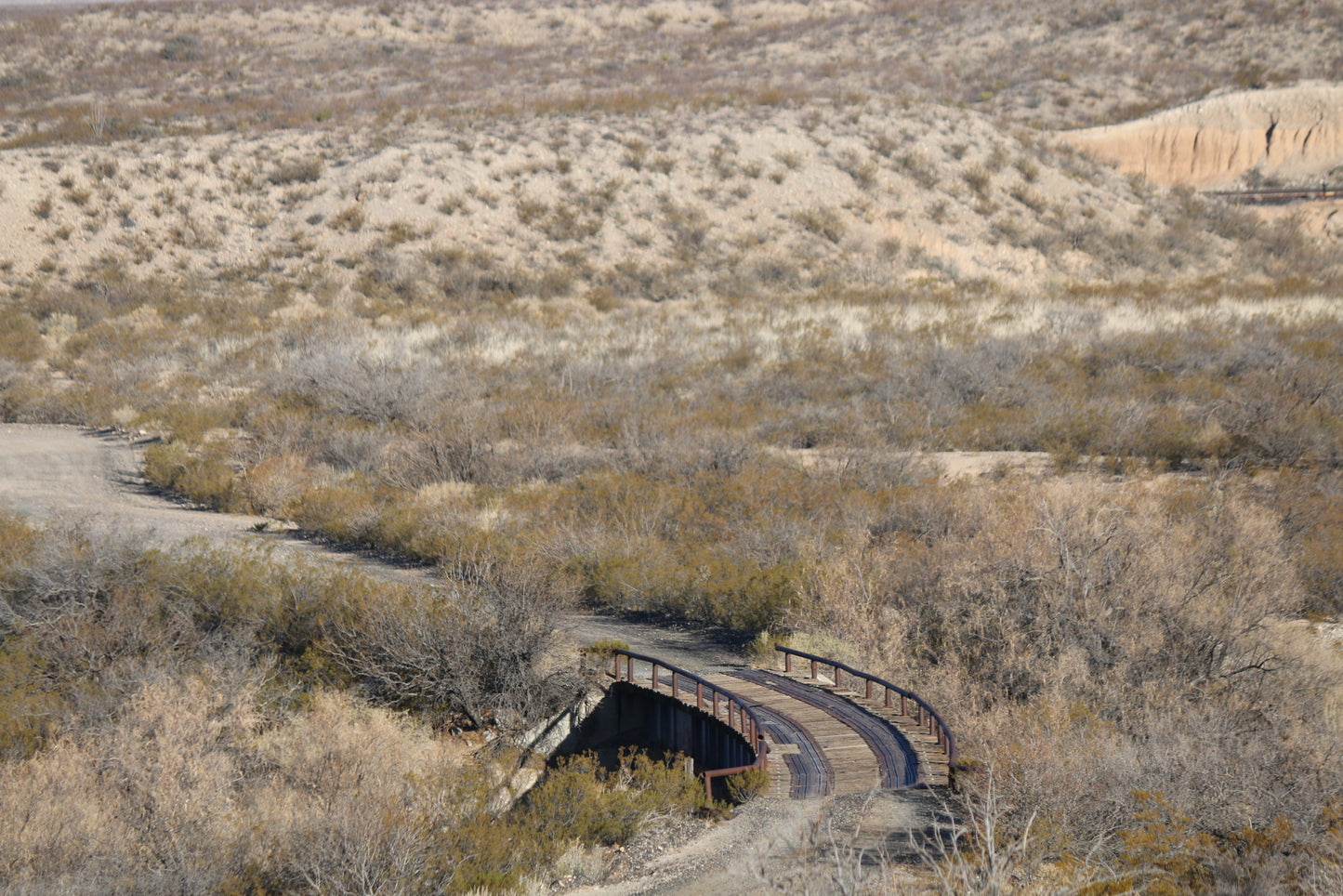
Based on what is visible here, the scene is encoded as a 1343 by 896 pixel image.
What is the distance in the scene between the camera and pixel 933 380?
21.3 metres

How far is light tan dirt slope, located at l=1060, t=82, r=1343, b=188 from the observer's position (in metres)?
45.3

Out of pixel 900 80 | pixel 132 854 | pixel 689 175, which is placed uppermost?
pixel 900 80

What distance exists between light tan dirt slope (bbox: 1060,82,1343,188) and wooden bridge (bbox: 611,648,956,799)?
4296cm

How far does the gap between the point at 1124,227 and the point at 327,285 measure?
100ft

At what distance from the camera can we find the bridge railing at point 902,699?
784cm

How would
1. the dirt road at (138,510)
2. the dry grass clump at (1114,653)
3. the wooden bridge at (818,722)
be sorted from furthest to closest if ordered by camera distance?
the dirt road at (138,510) → the wooden bridge at (818,722) → the dry grass clump at (1114,653)

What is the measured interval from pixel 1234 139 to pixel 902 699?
47.8 metres

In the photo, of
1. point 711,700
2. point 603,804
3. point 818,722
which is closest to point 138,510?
point 711,700

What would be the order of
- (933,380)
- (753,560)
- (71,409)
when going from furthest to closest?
(71,409)
(933,380)
(753,560)

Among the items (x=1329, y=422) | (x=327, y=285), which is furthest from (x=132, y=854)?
(x=327, y=285)

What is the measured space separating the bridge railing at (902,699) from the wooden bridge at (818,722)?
0.03 ft

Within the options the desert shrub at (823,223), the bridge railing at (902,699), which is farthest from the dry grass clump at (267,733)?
the desert shrub at (823,223)

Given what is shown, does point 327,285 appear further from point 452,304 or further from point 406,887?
point 406,887

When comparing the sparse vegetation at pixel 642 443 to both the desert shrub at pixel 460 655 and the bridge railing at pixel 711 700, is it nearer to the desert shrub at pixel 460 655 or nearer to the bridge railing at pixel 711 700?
the desert shrub at pixel 460 655
